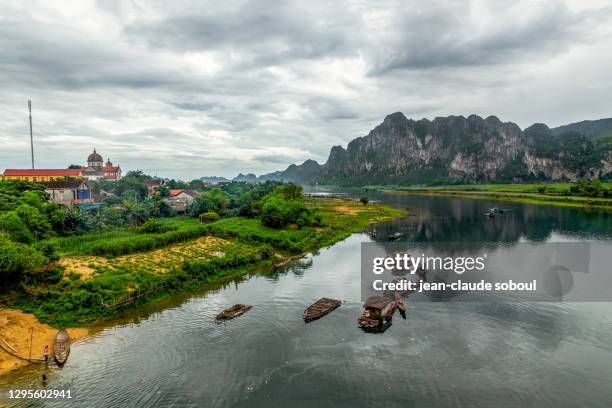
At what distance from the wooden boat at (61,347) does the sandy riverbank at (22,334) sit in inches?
25.5

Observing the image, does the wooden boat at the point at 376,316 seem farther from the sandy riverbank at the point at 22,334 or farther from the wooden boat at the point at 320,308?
the sandy riverbank at the point at 22,334

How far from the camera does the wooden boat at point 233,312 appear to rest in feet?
109

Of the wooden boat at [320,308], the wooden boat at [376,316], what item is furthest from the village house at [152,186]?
the wooden boat at [376,316]

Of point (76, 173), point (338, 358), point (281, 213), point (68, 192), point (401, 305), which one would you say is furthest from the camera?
point (76, 173)

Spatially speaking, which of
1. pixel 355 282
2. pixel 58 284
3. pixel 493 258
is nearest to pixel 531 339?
pixel 355 282

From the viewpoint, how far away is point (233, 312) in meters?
34.0

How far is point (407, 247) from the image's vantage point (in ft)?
210

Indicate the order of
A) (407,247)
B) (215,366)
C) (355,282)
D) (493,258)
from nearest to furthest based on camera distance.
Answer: (215,366)
(355,282)
(493,258)
(407,247)

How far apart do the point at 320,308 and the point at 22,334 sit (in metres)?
24.2

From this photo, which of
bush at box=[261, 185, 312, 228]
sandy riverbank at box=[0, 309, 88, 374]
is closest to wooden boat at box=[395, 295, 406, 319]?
sandy riverbank at box=[0, 309, 88, 374]

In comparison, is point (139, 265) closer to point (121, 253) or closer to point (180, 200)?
point (121, 253)

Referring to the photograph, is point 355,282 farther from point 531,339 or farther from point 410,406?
point 410,406

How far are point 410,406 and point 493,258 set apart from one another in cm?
4025

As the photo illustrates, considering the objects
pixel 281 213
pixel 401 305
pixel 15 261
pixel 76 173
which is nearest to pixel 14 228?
pixel 15 261
